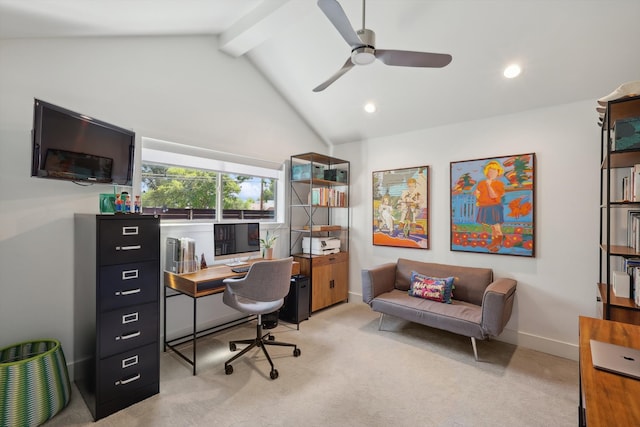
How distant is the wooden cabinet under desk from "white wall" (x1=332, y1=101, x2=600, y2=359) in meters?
1.43

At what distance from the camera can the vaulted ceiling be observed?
2.12m

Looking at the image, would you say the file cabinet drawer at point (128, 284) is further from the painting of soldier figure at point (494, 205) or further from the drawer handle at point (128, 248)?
the painting of soldier figure at point (494, 205)

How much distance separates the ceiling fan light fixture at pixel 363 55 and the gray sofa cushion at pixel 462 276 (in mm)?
2435

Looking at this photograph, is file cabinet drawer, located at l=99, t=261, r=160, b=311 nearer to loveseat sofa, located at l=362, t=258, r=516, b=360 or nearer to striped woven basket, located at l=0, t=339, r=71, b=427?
striped woven basket, located at l=0, t=339, r=71, b=427

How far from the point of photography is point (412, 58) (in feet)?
6.80

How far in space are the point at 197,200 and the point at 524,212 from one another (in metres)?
3.44

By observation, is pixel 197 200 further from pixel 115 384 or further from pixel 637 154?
pixel 637 154

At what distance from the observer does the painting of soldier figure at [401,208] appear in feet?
12.1

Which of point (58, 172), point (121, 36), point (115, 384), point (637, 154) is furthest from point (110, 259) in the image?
point (637, 154)

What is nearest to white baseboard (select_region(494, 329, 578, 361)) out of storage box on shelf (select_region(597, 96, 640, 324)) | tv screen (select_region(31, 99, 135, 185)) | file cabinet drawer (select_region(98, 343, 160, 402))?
storage box on shelf (select_region(597, 96, 640, 324))

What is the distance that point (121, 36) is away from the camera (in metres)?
2.50

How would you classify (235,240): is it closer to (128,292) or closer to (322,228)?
(128,292)

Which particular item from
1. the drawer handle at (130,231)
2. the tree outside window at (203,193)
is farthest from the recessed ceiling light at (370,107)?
the drawer handle at (130,231)

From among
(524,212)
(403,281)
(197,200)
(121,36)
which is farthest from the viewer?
(403,281)
